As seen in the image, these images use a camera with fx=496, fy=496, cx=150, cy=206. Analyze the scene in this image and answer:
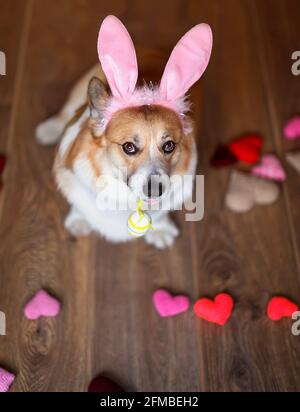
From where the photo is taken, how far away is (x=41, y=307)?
1566 millimetres

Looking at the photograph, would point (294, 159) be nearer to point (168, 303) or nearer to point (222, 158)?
point (222, 158)

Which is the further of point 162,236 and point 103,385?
point 162,236

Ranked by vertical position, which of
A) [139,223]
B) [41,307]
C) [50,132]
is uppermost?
[50,132]

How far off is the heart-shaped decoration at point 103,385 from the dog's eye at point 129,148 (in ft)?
2.19

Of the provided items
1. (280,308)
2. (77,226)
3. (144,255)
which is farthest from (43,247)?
(280,308)

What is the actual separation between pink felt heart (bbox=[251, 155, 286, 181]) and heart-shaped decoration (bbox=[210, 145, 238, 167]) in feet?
0.29

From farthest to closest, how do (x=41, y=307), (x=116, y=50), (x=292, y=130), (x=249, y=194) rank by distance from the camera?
(x=292, y=130)
(x=249, y=194)
(x=41, y=307)
(x=116, y=50)

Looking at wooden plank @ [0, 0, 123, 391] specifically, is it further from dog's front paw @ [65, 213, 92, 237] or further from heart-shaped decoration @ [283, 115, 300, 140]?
heart-shaped decoration @ [283, 115, 300, 140]

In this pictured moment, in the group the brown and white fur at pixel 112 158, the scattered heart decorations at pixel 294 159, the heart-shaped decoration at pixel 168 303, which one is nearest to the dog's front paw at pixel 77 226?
the brown and white fur at pixel 112 158

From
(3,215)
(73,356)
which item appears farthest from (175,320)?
(3,215)

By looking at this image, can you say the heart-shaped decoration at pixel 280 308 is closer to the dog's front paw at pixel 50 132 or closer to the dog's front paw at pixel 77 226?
the dog's front paw at pixel 77 226

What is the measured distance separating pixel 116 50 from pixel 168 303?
80 centimetres

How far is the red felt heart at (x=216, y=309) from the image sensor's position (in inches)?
62.5
